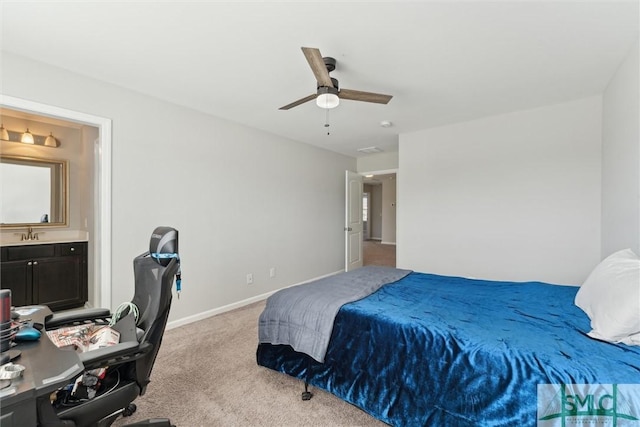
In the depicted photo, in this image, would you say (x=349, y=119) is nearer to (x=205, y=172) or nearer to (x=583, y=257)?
(x=205, y=172)

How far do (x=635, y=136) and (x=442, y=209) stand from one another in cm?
208

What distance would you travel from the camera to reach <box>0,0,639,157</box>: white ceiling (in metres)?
1.70

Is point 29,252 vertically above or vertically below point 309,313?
above

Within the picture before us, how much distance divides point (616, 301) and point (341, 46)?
2216mm

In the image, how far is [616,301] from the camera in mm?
1346

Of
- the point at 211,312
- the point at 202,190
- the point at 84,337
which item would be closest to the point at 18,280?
the point at 211,312

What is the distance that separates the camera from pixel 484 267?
3.60 meters

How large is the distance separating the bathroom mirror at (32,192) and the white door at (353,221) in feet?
14.1

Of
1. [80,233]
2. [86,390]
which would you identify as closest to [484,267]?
[86,390]

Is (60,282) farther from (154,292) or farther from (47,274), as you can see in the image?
(154,292)

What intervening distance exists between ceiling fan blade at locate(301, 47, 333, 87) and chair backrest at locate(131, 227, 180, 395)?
134 centimetres

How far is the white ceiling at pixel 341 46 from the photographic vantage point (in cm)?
170

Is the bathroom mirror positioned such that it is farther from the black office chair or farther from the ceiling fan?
the ceiling fan

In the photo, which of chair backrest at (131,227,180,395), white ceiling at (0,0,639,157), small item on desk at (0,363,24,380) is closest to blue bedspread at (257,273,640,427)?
chair backrest at (131,227,180,395)
